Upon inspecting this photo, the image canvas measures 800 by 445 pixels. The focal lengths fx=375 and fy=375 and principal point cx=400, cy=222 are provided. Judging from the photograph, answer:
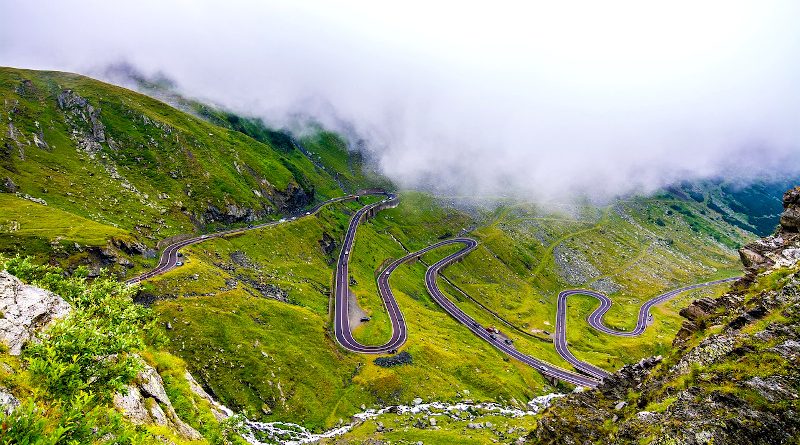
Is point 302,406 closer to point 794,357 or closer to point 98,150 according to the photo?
point 794,357

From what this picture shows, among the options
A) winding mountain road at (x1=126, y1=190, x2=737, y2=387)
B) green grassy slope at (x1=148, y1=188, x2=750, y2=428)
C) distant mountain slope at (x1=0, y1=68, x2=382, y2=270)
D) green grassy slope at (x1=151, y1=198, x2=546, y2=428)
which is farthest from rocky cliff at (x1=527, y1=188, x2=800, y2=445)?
distant mountain slope at (x1=0, y1=68, x2=382, y2=270)

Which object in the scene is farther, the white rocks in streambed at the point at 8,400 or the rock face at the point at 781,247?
the rock face at the point at 781,247

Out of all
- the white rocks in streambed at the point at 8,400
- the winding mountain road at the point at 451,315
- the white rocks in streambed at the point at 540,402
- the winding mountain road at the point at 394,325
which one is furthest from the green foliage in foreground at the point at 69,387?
the white rocks in streambed at the point at 540,402

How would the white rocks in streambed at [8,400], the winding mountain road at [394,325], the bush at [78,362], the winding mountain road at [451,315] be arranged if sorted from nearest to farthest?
the white rocks in streambed at [8,400] → the bush at [78,362] → the winding mountain road at [394,325] → the winding mountain road at [451,315]

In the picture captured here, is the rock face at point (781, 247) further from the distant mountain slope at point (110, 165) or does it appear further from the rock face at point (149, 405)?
the distant mountain slope at point (110, 165)

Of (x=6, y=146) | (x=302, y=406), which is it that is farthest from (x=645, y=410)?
(x=6, y=146)

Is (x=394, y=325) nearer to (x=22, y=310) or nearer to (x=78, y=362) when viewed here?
(x=22, y=310)

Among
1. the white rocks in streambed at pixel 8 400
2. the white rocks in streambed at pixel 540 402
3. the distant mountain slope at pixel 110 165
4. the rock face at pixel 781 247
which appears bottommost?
the white rocks in streambed at pixel 540 402
